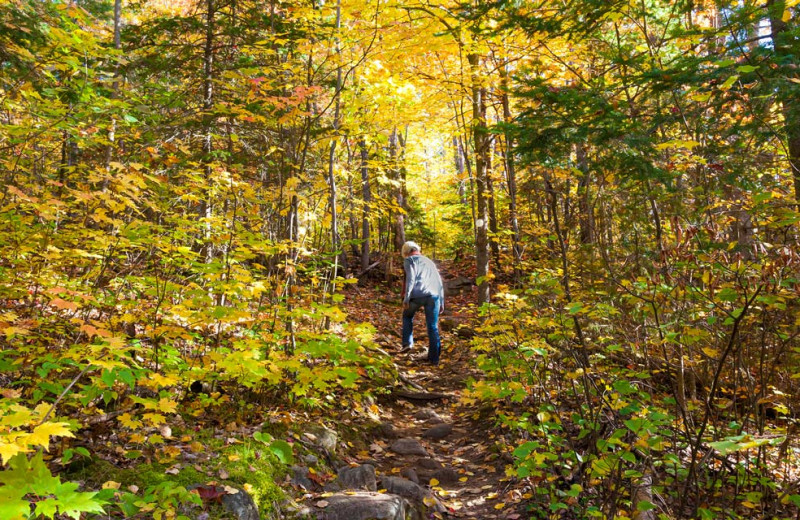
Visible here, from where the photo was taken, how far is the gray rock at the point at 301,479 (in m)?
3.65

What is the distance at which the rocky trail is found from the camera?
3475mm

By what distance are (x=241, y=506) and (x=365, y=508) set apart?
0.87 metres

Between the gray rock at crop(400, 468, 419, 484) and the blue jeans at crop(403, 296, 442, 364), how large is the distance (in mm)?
3393

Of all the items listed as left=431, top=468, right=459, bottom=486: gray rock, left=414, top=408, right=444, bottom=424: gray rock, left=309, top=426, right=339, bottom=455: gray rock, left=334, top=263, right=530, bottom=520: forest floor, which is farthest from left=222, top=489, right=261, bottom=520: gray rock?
left=414, top=408, right=444, bottom=424: gray rock

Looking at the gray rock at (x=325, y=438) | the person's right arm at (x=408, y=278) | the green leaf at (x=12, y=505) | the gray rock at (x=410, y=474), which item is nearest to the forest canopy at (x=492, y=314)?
the green leaf at (x=12, y=505)

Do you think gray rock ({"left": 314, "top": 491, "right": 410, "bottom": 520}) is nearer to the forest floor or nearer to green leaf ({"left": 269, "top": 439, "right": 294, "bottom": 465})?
green leaf ({"left": 269, "top": 439, "right": 294, "bottom": 465})

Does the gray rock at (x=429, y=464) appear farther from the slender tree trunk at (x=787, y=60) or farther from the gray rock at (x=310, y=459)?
the slender tree trunk at (x=787, y=60)

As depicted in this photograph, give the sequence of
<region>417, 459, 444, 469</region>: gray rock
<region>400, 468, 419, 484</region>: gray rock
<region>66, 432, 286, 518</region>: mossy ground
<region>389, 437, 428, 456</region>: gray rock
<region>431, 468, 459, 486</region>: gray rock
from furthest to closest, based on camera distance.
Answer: <region>389, 437, 428, 456</region>: gray rock → <region>417, 459, 444, 469</region>: gray rock → <region>431, 468, 459, 486</region>: gray rock → <region>400, 468, 419, 484</region>: gray rock → <region>66, 432, 286, 518</region>: mossy ground

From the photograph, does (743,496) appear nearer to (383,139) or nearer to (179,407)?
(179,407)

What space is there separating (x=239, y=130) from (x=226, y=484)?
269 inches

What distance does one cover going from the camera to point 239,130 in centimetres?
838

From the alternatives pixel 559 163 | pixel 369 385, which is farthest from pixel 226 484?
pixel 559 163

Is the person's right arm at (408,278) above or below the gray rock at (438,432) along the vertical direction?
above

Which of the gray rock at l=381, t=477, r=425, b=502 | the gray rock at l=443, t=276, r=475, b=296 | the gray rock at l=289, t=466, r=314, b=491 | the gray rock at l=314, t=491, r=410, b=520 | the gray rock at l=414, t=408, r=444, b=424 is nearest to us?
the gray rock at l=314, t=491, r=410, b=520
